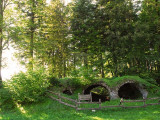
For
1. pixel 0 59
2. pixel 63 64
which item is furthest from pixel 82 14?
pixel 0 59

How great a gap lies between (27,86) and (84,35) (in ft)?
50.1

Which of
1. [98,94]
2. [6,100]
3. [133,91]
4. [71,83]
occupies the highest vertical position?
[71,83]

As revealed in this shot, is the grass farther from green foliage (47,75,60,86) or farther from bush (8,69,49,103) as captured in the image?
green foliage (47,75,60,86)

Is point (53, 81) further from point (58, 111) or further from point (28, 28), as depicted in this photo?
point (28, 28)

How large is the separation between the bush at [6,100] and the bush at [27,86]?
71 cm

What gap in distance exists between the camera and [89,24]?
2708 centimetres

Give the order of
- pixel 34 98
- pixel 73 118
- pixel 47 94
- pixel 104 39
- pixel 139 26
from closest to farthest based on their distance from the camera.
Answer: pixel 73 118 < pixel 34 98 < pixel 47 94 < pixel 139 26 < pixel 104 39

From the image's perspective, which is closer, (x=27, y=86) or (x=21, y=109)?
(x=21, y=109)

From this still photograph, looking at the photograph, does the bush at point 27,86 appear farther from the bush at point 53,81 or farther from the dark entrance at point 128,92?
the dark entrance at point 128,92

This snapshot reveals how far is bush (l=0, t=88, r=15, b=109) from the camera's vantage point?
14284 mm

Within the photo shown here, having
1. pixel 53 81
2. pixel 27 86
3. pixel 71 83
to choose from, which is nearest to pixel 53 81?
pixel 53 81

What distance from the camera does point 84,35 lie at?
26109mm

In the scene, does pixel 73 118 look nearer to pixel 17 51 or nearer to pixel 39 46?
pixel 39 46

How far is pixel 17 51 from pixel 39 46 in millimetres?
3592
